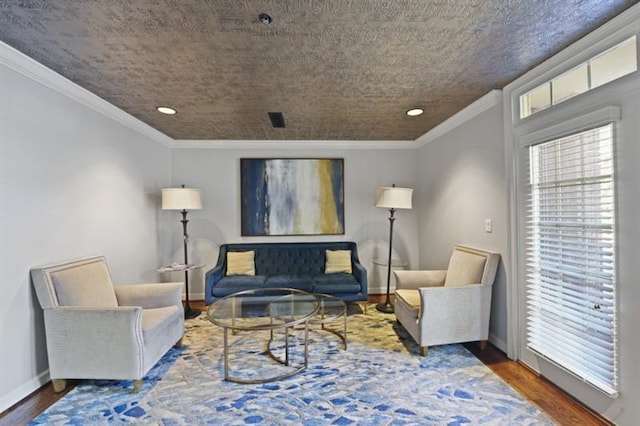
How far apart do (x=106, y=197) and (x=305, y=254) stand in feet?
8.00

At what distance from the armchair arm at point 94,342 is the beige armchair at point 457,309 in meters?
2.22

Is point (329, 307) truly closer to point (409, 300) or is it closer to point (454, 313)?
point (409, 300)

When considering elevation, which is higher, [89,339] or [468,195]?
[468,195]

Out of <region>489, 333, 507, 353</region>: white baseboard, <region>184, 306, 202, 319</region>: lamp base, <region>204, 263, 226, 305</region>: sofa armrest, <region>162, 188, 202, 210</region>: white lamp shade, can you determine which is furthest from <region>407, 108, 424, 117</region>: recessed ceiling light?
<region>184, 306, 202, 319</region>: lamp base

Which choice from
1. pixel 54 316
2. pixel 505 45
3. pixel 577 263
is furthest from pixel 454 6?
pixel 54 316

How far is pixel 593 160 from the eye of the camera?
190 centimetres

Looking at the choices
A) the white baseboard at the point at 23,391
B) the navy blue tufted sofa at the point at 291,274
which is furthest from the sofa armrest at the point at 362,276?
the white baseboard at the point at 23,391

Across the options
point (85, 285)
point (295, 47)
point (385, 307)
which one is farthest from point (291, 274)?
point (295, 47)

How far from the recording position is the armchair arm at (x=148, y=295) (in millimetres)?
2826

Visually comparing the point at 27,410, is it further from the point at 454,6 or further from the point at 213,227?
the point at 454,6

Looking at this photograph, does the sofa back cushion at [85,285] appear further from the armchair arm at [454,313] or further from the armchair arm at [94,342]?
the armchair arm at [454,313]

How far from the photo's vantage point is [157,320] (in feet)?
8.07

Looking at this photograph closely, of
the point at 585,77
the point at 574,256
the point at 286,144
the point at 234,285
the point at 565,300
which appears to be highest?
the point at 286,144

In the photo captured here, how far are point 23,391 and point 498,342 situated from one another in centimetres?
377
